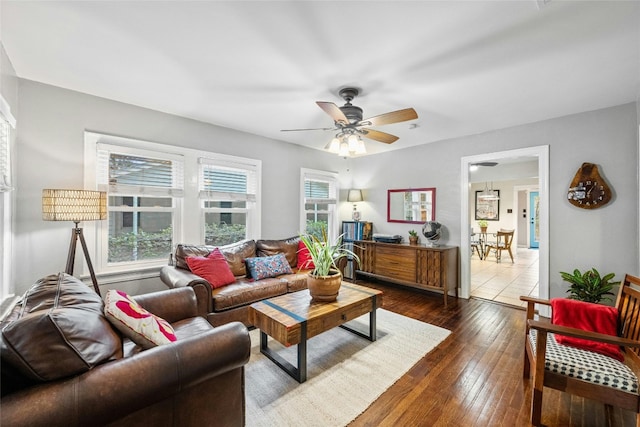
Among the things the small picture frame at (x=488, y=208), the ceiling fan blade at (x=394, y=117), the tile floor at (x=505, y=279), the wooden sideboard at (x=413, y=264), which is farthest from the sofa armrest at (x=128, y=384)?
the small picture frame at (x=488, y=208)

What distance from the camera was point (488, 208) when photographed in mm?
9227

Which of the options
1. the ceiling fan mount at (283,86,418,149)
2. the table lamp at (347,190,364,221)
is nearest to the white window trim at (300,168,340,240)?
the table lamp at (347,190,364,221)

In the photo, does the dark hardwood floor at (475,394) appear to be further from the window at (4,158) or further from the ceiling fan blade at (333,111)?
the window at (4,158)

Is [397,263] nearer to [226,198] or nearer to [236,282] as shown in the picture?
[236,282]

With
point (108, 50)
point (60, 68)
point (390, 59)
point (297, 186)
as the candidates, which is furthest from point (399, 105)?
point (60, 68)

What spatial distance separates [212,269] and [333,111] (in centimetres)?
213

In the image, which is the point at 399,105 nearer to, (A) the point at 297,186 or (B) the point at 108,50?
(A) the point at 297,186

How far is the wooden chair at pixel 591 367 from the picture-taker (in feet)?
4.96

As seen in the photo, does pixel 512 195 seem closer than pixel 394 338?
No

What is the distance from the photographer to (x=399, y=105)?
298 cm

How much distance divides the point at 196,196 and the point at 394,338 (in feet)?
9.89

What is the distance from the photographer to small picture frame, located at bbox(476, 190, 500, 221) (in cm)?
910

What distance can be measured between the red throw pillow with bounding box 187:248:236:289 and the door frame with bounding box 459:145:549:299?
137 inches

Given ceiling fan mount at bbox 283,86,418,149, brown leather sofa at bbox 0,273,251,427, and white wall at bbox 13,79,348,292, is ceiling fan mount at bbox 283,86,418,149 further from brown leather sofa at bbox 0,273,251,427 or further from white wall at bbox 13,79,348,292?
white wall at bbox 13,79,348,292
